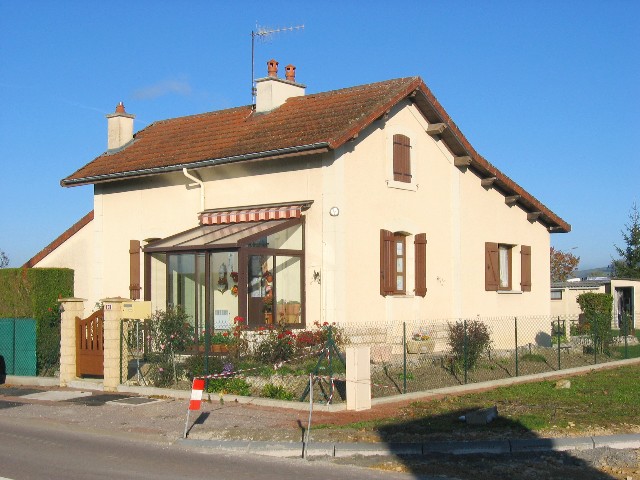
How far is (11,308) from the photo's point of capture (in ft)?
71.8

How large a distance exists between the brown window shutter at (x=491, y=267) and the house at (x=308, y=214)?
0.15 feet

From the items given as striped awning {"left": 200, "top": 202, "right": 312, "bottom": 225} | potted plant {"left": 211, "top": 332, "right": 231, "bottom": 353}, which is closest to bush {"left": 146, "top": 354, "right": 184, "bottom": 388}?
potted plant {"left": 211, "top": 332, "right": 231, "bottom": 353}

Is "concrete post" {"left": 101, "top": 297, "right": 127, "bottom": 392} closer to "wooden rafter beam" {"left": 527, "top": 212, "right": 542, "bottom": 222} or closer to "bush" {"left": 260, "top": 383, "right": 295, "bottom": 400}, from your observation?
"bush" {"left": 260, "top": 383, "right": 295, "bottom": 400}

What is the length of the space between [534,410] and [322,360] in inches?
162

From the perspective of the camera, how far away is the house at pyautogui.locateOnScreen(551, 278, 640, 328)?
116ft

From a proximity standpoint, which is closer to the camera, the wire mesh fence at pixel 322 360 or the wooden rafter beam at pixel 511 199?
the wire mesh fence at pixel 322 360

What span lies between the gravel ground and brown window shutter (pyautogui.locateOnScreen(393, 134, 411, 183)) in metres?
7.76

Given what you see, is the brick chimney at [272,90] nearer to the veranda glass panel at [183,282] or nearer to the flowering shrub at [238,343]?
the veranda glass panel at [183,282]

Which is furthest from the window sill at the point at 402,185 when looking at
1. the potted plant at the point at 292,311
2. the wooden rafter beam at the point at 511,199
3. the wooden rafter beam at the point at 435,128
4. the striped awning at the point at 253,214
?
the wooden rafter beam at the point at 511,199

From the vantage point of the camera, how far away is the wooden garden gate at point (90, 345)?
17766mm

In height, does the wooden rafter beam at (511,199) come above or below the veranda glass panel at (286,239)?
above

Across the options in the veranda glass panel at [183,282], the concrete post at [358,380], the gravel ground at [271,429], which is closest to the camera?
the gravel ground at [271,429]

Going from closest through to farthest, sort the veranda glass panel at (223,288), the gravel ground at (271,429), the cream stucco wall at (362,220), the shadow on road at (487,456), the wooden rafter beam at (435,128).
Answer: the shadow on road at (487,456)
the gravel ground at (271,429)
the veranda glass panel at (223,288)
the cream stucco wall at (362,220)
the wooden rafter beam at (435,128)

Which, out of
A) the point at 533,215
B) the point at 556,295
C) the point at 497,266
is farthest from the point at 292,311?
the point at 556,295
